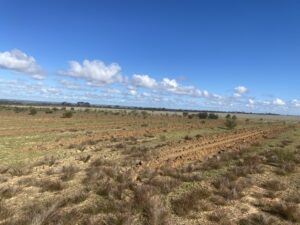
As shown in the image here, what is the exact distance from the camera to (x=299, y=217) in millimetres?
7844

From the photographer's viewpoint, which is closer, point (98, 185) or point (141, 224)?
point (141, 224)

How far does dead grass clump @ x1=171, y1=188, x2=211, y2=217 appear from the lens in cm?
820

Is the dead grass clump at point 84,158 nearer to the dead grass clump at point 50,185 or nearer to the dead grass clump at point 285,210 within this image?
the dead grass clump at point 50,185

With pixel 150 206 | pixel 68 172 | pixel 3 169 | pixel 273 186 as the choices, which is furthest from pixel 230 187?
pixel 3 169

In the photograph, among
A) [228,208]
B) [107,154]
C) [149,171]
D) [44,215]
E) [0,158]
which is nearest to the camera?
[44,215]

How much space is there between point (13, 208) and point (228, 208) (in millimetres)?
5405

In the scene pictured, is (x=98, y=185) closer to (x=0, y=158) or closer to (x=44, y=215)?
(x=44, y=215)

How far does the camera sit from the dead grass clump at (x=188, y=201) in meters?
8.20

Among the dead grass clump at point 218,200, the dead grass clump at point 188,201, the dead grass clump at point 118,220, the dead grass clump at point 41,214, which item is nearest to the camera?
the dead grass clump at point 41,214

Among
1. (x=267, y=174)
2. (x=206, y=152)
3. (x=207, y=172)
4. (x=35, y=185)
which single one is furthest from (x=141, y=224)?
(x=206, y=152)

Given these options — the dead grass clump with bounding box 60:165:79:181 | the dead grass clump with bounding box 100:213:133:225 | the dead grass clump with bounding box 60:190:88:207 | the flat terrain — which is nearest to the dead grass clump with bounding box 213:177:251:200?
the flat terrain

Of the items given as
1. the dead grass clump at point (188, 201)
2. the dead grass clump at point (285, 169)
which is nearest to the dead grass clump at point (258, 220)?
the dead grass clump at point (188, 201)

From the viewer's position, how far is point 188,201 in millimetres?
8758

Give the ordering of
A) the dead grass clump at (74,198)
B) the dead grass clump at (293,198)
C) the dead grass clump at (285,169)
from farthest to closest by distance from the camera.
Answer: the dead grass clump at (285,169) < the dead grass clump at (293,198) < the dead grass clump at (74,198)
